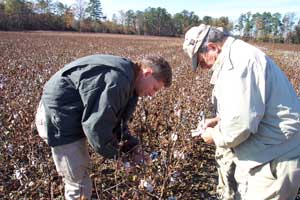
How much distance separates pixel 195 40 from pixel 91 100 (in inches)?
27.6

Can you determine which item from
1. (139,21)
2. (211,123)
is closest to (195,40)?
(211,123)

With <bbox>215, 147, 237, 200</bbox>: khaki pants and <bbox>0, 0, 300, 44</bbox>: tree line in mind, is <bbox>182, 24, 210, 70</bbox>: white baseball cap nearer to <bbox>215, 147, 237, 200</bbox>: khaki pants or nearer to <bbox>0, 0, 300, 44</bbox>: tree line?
<bbox>215, 147, 237, 200</bbox>: khaki pants

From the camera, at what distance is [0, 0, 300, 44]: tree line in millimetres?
65188

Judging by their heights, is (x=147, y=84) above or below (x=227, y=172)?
above

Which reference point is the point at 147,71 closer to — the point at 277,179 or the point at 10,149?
the point at 277,179

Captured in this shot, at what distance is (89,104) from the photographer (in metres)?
1.96

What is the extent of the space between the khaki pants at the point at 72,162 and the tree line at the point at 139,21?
2383 inches

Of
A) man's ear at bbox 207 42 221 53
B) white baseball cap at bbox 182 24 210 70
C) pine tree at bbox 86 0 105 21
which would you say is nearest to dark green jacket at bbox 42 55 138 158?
white baseball cap at bbox 182 24 210 70

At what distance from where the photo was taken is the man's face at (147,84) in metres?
2.14

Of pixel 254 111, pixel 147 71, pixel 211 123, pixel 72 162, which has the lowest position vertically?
pixel 72 162

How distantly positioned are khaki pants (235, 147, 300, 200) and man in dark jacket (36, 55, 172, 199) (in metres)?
0.80

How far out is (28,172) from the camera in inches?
133

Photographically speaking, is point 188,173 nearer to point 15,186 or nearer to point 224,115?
point 15,186

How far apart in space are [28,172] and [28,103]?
1775 millimetres
